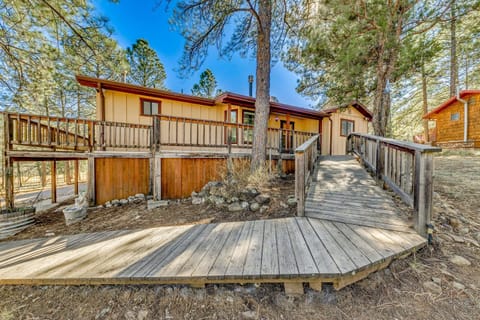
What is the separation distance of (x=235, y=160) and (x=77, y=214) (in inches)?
173

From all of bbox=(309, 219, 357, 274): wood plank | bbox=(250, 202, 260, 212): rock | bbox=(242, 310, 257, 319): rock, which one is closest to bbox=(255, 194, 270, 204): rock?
bbox=(250, 202, 260, 212): rock

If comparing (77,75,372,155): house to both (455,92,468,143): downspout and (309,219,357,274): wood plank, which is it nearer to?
(309,219,357,274): wood plank

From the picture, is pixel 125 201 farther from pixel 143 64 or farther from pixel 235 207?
pixel 143 64

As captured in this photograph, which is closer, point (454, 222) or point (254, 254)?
point (254, 254)

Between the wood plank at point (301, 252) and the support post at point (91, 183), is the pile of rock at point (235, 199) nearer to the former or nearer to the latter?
the wood plank at point (301, 252)

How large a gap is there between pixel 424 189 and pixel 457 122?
14537 millimetres

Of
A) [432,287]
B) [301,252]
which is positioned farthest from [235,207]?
[432,287]

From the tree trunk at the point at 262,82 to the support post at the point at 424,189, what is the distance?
3.39 meters

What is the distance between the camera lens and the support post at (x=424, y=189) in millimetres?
2391

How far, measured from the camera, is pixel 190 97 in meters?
8.44

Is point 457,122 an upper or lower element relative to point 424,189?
upper

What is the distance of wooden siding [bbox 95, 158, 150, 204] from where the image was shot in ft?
18.5

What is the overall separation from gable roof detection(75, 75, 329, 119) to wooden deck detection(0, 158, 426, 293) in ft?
17.8

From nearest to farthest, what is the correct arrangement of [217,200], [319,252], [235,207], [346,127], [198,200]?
[319,252] → [235,207] → [217,200] → [198,200] → [346,127]
